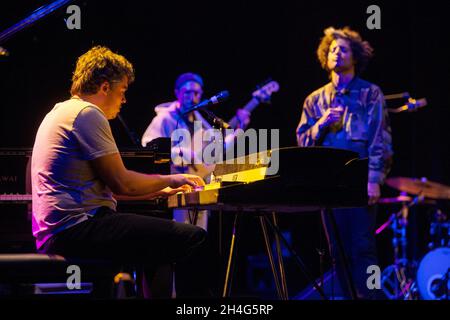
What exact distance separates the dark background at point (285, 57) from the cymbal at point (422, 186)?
33.5 inches

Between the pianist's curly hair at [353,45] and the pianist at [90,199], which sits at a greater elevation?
the pianist's curly hair at [353,45]

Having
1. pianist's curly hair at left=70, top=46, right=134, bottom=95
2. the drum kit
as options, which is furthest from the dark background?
pianist's curly hair at left=70, top=46, right=134, bottom=95

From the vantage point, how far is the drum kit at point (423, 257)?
586 centimetres

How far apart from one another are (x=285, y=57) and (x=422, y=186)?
2448mm

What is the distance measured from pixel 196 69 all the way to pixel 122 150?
10.6ft

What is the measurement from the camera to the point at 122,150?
14.3 ft

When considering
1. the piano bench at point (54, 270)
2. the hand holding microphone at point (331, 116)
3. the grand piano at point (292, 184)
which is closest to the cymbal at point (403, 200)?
the hand holding microphone at point (331, 116)

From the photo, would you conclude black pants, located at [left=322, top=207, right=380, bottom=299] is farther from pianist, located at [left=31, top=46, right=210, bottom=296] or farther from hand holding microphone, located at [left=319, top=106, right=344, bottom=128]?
pianist, located at [left=31, top=46, right=210, bottom=296]

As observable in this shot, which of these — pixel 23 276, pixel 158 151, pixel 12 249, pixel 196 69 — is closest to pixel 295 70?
pixel 196 69

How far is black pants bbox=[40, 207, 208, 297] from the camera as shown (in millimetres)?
2965

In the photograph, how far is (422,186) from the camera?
21.3ft

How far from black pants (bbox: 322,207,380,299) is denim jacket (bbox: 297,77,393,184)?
1.09ft

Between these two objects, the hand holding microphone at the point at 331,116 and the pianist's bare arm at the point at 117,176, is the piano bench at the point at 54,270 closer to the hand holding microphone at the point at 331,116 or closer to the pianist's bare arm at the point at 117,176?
the pianist's bare arm at the point at 117,176
